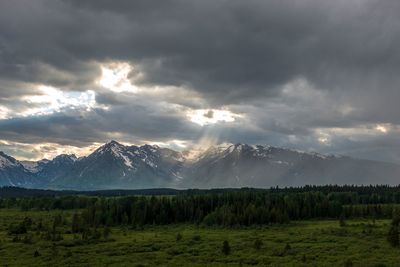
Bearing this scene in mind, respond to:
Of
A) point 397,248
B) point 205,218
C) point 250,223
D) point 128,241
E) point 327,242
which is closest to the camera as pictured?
point 397,248

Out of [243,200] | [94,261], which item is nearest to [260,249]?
[94,261]

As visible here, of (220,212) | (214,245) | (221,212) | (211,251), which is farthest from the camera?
(220,212)

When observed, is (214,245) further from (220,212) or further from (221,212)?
(220,212)

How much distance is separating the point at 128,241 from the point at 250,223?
160 feet

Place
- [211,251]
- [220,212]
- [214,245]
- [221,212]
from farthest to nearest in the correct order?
[220,212] < [221,212] < [214,245] < [211,251]

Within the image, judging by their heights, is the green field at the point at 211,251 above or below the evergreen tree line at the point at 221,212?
below

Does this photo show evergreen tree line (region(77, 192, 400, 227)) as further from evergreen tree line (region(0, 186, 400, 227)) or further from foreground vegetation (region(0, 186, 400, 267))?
foreground vegetation (region(0, 186, 400, 267))

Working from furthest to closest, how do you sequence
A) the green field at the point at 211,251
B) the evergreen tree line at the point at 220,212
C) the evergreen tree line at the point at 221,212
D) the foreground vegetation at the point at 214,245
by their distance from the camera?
1. the evergreen tree line at the point at 220,212
2. the evergreen tree line at the point at 221,212
3. the foreground vegetation at the point at 214,245
4. the green field at the point at 211,251

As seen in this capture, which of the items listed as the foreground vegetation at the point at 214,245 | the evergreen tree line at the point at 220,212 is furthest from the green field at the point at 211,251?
the evergreen tree line at the point at 220,212

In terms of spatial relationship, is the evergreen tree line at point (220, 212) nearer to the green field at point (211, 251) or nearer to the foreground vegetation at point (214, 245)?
the foreground vegetation at point (214, 245)

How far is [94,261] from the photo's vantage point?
6881cm

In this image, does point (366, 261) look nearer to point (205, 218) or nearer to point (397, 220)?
point (397, 220)

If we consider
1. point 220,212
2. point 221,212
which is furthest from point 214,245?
point 220,212

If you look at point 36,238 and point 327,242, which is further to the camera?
point 36,238
